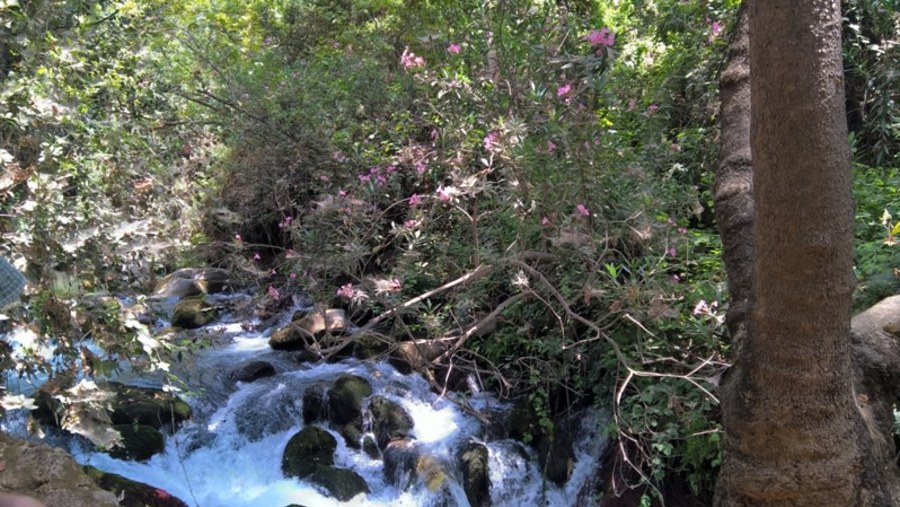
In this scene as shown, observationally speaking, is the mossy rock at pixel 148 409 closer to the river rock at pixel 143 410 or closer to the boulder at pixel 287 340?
the river rock at pixel 143 410

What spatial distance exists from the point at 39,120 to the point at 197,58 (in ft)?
15.0

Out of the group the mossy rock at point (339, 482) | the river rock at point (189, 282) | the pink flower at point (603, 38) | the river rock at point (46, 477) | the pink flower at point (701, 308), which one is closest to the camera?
the river rock at point (46, 477)

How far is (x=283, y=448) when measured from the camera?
6477 mm

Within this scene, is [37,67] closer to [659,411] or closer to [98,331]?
[98,331]

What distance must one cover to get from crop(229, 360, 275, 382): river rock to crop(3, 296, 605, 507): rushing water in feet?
0.31

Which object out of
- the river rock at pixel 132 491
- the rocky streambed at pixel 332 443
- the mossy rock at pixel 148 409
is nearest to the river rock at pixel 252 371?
the rocky streambed at pixel 332 443

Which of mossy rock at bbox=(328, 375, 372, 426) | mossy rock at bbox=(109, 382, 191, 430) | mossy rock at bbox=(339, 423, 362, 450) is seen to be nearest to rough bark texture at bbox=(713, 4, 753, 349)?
mossy rock at bbox=(339, 423, 362, 450)

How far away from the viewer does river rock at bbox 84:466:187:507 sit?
5.18 metres

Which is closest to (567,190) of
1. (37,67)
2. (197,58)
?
(37,67)

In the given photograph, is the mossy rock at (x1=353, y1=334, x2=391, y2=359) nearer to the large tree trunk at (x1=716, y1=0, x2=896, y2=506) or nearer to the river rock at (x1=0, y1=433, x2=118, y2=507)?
the river rock at (x1=0, y1=433, x2=118, y2=507)

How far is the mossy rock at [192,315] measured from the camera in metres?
8.88

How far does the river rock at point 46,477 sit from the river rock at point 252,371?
3228 millimetres

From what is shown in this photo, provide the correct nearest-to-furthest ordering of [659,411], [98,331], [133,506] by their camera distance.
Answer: [98,331]
[659,411]
[133,506]

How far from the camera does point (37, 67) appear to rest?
4363mm
